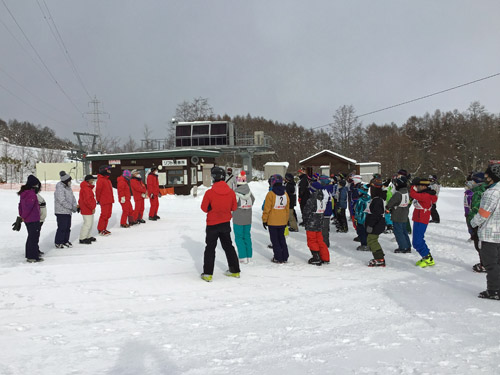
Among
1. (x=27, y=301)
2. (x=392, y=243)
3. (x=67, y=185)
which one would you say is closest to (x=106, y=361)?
(x=27, y=301)

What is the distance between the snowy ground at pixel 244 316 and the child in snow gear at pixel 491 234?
0.90 feet

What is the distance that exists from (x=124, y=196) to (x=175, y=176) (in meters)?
14.2

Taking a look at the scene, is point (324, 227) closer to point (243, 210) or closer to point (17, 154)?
point (243, 210)

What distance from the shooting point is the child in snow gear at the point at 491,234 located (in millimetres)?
4500

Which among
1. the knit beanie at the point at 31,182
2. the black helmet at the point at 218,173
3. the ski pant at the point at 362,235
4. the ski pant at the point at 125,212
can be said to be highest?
the black helmet at the point at 218,173

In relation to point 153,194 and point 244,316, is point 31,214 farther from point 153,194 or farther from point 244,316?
point 153,194

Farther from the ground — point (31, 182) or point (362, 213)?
point (31, 182)

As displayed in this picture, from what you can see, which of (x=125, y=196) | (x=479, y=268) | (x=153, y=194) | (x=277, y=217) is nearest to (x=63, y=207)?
(x=125, y=196)

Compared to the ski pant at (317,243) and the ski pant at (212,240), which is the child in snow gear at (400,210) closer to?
the ski pant at (317,243)

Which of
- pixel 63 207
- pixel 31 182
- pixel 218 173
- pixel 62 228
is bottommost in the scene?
pixel 62 228

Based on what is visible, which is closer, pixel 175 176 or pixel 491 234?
pixel 491 234

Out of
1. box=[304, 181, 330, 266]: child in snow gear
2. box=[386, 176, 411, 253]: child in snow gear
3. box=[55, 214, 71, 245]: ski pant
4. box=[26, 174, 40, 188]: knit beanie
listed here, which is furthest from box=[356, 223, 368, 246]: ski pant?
box=[26, 174, 40, 188]: knit beanie

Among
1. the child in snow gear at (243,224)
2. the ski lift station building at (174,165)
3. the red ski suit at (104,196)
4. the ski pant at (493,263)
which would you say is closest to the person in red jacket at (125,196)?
the red ski suit at (104,196)

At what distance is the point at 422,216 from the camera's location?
21.5ft
